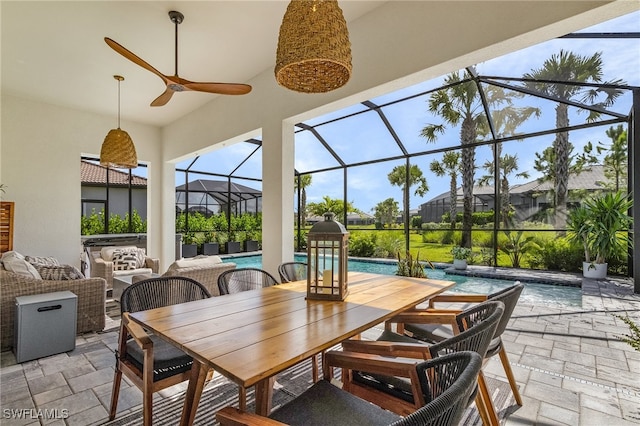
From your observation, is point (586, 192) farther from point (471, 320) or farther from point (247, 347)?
point (247, 347)

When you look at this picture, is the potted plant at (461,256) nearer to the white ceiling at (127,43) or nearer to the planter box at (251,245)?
the white ceiling at (127,43)

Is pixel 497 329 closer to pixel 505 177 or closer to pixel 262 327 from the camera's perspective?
pixel 262 327

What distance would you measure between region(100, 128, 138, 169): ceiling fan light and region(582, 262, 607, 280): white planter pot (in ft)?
27.5

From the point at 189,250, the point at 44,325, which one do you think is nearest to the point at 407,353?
the point at 44,325

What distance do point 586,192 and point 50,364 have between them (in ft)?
30.3

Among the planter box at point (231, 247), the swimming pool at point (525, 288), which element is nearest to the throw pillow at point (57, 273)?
the swimming pool at point (525, 288)

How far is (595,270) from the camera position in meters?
6.11

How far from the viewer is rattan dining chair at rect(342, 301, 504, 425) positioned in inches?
51.7

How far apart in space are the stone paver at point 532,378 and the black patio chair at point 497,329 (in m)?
0.26

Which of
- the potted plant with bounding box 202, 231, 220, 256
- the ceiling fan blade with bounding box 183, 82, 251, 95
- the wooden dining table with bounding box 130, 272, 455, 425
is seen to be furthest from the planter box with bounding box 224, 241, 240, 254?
the wooden dining table with bounding box 130, 272, 455, 425

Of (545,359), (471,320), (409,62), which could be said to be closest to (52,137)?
(409,62)

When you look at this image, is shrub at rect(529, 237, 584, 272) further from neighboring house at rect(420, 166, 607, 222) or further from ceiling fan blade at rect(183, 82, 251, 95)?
ceiling fan blade at rect(183, 82, 251, 95)

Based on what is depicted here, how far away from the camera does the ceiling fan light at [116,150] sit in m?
4.14

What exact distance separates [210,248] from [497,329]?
9.98 metres
